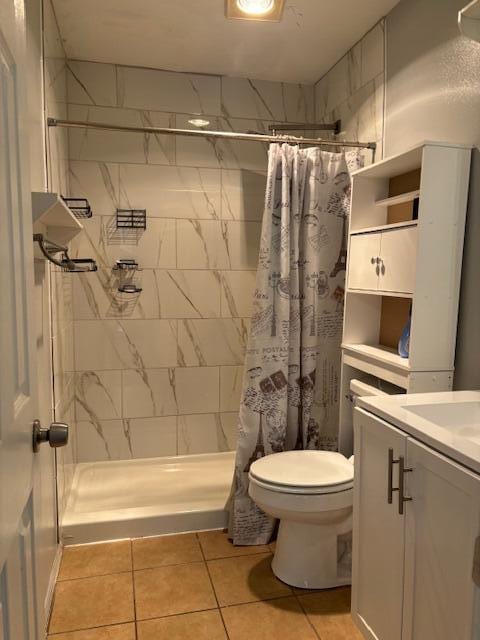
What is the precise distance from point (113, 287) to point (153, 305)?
0.87ft

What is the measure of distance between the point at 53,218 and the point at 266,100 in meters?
1.86

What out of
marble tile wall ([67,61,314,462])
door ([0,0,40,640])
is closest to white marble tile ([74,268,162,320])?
marble tile wall ([67,61,314,462])

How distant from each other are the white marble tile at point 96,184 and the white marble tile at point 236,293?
2.71ft

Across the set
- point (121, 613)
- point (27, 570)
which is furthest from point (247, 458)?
point (27, 570)

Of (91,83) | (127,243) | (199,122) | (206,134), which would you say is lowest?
(127,243)

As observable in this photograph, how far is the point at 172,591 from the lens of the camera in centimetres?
202

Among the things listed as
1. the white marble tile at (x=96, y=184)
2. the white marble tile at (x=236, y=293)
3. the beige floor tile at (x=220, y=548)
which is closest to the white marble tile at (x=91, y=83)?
the white marble tile at (x=96, y=184)

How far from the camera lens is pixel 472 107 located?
1711 mm

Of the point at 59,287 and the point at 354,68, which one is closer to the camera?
the point at 59,287

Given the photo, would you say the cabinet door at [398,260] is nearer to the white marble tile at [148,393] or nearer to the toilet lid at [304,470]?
the toilet lid at [304,470]

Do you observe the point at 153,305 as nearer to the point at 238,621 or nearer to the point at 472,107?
the point at 238,621

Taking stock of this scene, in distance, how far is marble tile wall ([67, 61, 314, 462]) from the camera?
2.90 m

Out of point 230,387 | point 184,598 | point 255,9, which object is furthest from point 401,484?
point 255,9

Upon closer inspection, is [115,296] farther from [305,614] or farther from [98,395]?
[305,614]
